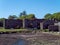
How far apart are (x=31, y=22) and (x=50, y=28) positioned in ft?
57.1

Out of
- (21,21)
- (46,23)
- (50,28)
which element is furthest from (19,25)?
(50,28)

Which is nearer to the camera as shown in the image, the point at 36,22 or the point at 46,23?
the point at 46,23

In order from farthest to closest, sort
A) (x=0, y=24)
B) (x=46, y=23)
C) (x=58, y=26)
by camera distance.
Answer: (x=0, y=24) < (x=46, y=23) < (x=58, y=26)

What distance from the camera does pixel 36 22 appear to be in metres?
72.1

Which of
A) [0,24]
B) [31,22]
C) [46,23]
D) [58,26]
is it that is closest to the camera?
[58,26]

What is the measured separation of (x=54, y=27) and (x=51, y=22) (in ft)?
47.7

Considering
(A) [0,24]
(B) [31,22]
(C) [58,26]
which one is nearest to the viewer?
(C) [58,26]

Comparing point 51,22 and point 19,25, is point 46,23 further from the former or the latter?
point 19,25

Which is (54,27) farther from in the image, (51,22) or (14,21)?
(14,21)

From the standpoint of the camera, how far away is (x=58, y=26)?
53.8 m

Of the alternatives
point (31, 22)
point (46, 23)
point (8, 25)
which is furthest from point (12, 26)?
point (46, 23)

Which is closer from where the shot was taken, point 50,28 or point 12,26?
point 50,28

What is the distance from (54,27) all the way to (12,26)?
20157mm

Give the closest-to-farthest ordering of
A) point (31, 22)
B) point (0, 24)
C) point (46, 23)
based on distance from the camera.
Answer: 1. point (46, 23)
2. point (31, 22)
3. point (0, 24)
